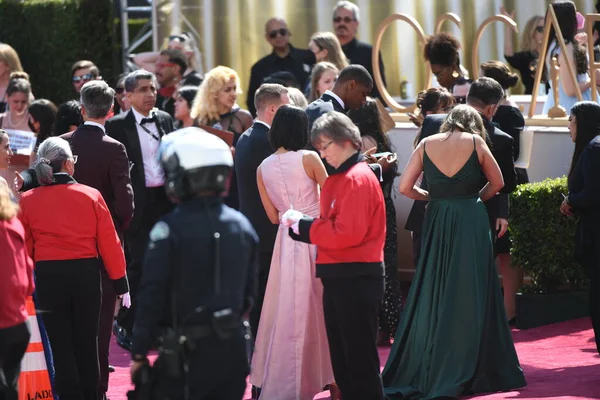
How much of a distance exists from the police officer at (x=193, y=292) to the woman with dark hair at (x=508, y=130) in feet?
15.0

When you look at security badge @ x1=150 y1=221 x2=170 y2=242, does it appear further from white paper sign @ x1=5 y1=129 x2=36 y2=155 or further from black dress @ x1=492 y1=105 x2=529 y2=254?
white paper sign @ x1=5 y1=129 x2=36 y2=155

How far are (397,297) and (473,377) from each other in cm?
185

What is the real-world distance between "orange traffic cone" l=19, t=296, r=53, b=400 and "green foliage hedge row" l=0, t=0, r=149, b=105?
903 cm

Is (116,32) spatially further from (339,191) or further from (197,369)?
(197,369)

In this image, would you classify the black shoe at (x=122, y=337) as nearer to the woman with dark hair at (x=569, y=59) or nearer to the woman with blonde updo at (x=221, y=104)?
the woman with blonde updo at (x=221, y=104)

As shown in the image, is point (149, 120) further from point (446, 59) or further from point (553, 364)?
point (553, 364)

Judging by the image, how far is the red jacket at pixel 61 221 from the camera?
6.48 m

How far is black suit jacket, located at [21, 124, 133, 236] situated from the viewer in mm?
7492

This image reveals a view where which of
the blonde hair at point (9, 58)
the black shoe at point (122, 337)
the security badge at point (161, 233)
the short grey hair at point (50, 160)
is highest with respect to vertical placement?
the blonde hair at point (9, 58)

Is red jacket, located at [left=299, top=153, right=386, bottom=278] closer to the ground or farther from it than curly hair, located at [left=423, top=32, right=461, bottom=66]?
closer to the ground

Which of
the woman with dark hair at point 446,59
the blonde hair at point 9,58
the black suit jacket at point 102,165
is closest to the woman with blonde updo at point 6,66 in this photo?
the blonde hair at point 9,58

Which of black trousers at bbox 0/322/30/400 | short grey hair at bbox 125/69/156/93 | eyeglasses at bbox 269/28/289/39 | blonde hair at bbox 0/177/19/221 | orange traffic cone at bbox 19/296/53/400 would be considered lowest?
orange traffic cone at bbox 19/296/53/400

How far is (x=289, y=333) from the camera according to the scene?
23.4 ft

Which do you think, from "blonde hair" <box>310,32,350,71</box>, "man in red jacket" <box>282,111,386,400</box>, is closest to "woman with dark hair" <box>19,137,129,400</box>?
"man in red jacket" <box>282,111,386,400</box>
